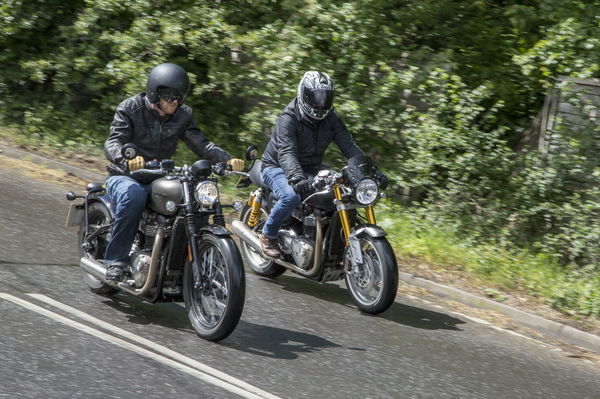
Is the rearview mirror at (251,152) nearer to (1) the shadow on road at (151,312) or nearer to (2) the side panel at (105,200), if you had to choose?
(2) the side panel at (105,200)

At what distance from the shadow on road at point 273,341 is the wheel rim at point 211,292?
21cm

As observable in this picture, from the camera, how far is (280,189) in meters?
8.14

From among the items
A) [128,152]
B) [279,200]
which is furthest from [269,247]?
[128,152]

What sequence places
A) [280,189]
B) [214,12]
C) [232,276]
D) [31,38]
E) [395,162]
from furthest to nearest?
[31,38], [214,12], [395,162], [280,189], [232,276]

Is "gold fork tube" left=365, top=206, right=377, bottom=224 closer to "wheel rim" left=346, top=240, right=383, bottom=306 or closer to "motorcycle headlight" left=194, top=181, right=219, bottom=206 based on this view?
"wheel rim" left=346, top=240, right=383, bottom=306

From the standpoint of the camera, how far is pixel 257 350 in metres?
6.25

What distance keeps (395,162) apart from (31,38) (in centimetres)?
660

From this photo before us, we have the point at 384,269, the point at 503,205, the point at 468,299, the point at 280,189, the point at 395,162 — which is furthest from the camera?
the point at 395,162

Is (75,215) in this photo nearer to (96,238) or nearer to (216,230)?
(96,238)

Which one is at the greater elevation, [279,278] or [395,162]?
[395,162]

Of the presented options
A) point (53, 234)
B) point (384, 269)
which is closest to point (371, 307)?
point (384, 269)

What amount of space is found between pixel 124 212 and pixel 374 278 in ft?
7.59

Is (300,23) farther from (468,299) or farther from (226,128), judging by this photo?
(468,299)

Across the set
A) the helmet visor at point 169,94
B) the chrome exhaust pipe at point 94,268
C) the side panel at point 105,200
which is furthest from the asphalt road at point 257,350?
the helmet visor at point 169,94
